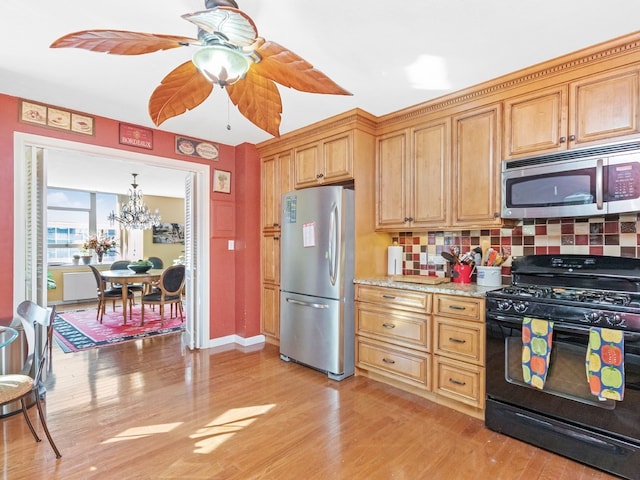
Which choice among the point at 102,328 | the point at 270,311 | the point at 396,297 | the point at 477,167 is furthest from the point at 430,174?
the point at 102,328

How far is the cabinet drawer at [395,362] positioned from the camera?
2566 mm

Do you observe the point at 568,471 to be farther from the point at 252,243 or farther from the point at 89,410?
the point at 252,243

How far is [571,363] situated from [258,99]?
2.16 m

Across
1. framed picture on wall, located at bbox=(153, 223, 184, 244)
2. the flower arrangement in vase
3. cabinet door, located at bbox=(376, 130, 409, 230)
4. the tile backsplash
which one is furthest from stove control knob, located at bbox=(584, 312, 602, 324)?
framed picture on wall, located at bbox=(153, 223, 184, 244)

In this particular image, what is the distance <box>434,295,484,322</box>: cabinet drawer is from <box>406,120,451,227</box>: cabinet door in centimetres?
65

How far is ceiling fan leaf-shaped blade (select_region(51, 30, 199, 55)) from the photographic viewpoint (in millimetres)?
1223

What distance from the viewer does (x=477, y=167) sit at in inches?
101

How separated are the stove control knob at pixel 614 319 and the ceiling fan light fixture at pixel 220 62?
213 centimetres

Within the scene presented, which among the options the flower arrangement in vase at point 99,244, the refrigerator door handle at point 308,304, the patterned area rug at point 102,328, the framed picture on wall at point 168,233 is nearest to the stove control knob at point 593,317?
the refrigerator door handle at point 308,304

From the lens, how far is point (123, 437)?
6.85 ft

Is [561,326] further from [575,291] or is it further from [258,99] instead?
[258,99]

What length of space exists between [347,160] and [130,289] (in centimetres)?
448

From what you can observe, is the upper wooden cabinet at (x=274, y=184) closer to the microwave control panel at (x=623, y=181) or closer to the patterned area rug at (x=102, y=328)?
the patterned area rug at (x=102, y=328)

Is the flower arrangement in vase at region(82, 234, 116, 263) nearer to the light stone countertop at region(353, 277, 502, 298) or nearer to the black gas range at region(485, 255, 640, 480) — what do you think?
the light stone countertop at region(353, 277, 502, 298)
